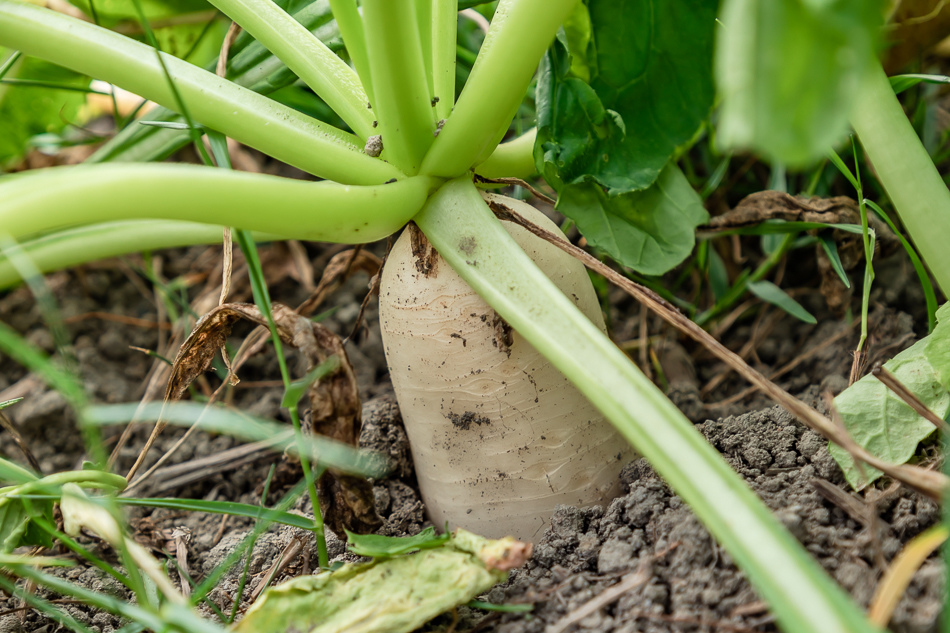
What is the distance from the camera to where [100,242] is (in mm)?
741

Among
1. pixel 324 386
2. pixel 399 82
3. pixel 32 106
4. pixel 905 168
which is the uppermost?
pixel 32 106

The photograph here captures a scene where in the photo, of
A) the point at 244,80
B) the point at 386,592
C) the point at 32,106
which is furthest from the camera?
the point at 32,106

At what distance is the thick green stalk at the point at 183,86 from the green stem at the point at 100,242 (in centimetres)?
14

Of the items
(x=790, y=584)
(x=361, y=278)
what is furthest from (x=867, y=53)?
(x=361, y=278)

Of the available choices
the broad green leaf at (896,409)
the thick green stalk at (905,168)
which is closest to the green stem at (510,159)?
the thick green stalk at (905,168)

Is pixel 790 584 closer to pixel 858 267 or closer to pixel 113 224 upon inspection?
pixel 113 224

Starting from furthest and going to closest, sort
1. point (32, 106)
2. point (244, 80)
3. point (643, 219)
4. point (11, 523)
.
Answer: point (32, 106) → point (244, 80) → point (643, 219) → point (11, 523)

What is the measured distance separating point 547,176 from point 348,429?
0.43m

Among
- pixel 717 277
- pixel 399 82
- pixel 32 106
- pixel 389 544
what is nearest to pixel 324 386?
pixel 389 544

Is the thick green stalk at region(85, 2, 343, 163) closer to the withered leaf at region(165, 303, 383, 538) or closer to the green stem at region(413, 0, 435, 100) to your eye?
the green stem at region(413, 0, 435, 100)

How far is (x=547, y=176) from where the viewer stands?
961 millimetres

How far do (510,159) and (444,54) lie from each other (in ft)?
0.54

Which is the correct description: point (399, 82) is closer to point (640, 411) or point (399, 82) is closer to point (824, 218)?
point (640, 411)

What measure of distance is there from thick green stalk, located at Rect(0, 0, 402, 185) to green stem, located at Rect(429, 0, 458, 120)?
14cm
